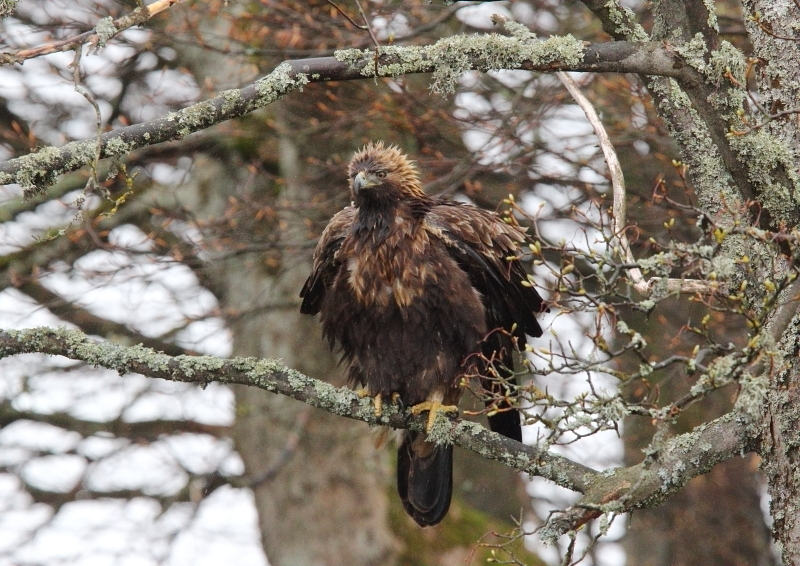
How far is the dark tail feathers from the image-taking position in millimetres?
5152

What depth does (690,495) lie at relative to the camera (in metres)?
8.44

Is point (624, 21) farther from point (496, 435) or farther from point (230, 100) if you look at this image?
point (496, 435)

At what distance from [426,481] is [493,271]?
1211 millimetres

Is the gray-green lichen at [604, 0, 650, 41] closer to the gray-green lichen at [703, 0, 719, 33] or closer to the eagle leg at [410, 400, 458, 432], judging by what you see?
the gray-green lichen at [703, 0, 719, 33]

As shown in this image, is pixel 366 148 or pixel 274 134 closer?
pixel 366 148

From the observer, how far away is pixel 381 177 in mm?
4988

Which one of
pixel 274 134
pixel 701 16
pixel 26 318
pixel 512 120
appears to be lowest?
pixel 701 16

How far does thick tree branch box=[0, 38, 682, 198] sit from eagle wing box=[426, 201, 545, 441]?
146 centimetres

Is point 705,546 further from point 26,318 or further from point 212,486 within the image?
point 26,318

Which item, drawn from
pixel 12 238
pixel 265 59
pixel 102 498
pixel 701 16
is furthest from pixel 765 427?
pixel 102 498

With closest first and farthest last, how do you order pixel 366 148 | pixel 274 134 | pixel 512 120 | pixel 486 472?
pixel 366 148
pixel 512 120
pixel 274 134
pixel 486 472

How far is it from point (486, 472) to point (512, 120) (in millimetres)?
4272

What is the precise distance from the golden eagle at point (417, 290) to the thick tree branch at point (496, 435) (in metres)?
0.56

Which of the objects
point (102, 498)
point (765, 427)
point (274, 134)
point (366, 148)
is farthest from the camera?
point (102, 498)
